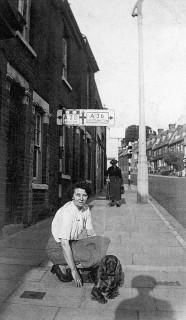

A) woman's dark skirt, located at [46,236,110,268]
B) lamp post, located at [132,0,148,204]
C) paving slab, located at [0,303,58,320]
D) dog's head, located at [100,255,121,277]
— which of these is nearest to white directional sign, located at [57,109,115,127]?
lamp post, located at [132,0,148,204]

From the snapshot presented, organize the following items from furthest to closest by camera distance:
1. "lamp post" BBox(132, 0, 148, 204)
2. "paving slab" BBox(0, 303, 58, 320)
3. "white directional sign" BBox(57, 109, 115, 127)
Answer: "lamp post" BBox(132, 0, 148, 204) < "white directional sign" BBox(57, 109, 115, 127) < "paving slab" BBox(0, 303, 58, 320)

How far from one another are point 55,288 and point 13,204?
12.4ft

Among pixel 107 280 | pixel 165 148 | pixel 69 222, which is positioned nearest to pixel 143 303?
pixel 107 280

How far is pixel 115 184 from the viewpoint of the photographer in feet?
39.7

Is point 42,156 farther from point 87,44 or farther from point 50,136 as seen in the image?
point 87,44

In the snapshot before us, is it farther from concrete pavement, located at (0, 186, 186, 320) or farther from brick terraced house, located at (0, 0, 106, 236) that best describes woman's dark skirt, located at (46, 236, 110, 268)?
A: brick terraced house, located at (0, 0, 106, 236)

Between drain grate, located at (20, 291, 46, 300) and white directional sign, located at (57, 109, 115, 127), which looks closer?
drain grate, located at (20, 291, 46, 300)

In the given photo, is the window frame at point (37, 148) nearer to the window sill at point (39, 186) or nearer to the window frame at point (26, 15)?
the window sill at point (39, 186)

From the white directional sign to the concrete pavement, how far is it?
2.79 metres

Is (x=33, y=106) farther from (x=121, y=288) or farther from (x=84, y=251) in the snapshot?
(x=121, y=288)

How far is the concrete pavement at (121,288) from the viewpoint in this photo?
3244 millimetres

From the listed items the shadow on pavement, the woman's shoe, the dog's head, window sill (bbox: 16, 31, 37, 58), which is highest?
window sill (bbox: 16, 31, 37, 58)

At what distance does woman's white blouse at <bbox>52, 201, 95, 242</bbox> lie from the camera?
3787mm

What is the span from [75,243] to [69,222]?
37 centimetres
